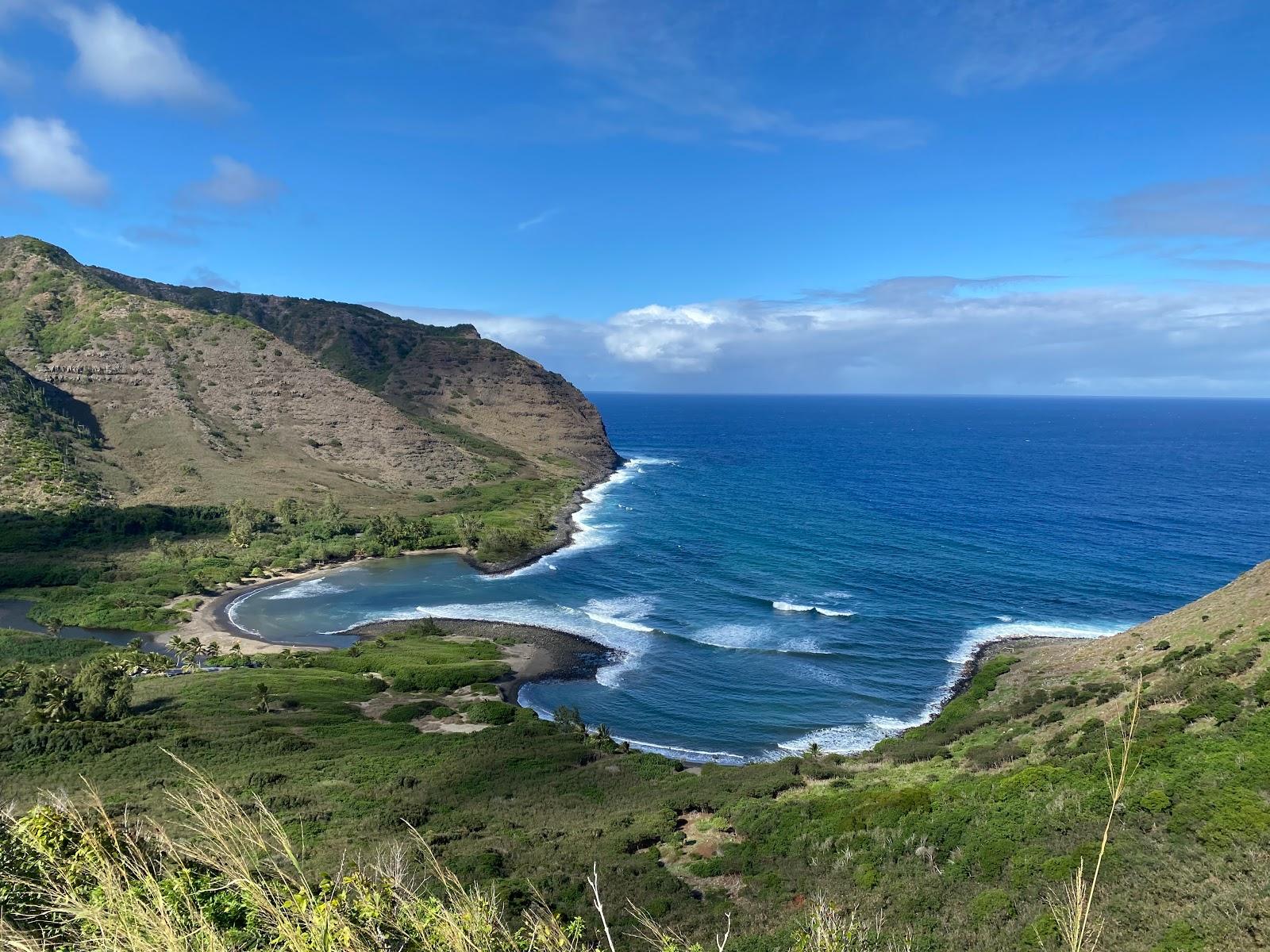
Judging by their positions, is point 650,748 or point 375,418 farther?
point 375,418

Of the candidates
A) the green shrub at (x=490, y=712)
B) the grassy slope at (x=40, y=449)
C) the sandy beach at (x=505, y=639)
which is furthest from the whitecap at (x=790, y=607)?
the grassy slope at (x=40, y=449)

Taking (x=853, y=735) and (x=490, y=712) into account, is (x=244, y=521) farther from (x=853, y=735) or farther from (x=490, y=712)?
(x=853, y=735)

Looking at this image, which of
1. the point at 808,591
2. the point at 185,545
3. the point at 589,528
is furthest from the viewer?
the point at 589,528

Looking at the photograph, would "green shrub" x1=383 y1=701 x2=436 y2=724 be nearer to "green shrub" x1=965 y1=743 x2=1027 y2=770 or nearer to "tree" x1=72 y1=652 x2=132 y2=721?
"tree" x1=72 y1=652 x2=132 y2=721

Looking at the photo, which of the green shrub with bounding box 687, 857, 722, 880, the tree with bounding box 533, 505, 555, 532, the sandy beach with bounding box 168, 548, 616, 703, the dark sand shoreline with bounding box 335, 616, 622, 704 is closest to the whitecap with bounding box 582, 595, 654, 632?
the dark sand shoreline with bounding box 335, 616, 622, 704

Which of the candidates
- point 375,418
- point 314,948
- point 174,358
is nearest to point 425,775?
point 314,948

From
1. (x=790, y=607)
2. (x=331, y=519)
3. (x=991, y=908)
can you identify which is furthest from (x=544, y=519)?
(x=991, y=908)

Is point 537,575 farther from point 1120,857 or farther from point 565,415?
point 565,415
